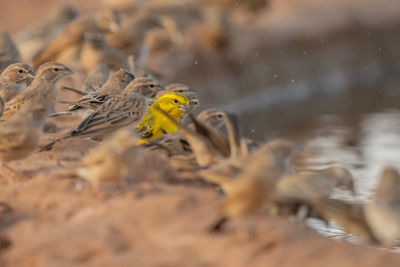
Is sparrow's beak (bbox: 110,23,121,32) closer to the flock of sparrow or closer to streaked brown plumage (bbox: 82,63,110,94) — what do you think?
streaked brown plumage (bbox: 82,63,110,94)

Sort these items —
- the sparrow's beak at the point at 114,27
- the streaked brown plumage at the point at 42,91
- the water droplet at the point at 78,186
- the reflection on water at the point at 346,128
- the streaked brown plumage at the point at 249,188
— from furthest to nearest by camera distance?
the sparrow's beak at the point at 114,27 < the reflection on water at the point at 346,128 < the streaked brown plumage at the point at 42,91 < the water droplet at the point at 78,186 < the streaked brown plumage at the point at 249,188

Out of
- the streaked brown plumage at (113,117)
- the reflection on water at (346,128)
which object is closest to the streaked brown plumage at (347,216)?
the streaked brown plumage at (113,117)

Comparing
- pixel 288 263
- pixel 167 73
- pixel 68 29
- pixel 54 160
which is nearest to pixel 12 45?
pixel 68 29

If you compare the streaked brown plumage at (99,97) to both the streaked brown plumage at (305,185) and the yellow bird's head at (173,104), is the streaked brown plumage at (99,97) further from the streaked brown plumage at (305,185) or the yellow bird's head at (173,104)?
the streaked brown plumage at (305,185)

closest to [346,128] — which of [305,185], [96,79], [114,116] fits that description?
[96,79]

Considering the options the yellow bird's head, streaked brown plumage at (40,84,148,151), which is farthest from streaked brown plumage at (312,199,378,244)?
the yellow bird's head

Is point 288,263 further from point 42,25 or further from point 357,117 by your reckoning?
point 42,25

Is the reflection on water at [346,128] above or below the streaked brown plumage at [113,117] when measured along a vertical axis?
below
